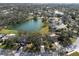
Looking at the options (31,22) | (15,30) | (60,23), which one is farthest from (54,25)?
(15,30)

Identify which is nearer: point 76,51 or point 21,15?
point 76,51

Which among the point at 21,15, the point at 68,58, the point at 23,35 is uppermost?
the point at 21,15

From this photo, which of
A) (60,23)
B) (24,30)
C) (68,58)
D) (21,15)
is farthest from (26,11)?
(68,58)

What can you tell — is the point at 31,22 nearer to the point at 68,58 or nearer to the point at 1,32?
the point at 1,32

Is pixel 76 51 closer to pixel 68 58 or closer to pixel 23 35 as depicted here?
pixel 68 58

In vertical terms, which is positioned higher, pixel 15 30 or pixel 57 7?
pixel 57 7

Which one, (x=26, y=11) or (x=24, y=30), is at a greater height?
(x=26, y=11)
